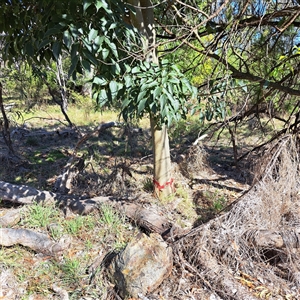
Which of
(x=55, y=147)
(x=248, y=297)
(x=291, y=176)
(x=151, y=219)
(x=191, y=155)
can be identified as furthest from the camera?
(x=55, y=147)

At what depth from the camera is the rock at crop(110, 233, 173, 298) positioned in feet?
7.20

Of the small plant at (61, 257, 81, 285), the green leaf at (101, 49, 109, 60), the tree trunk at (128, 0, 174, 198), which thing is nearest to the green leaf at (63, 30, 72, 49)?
the green leaf at (101, 49, 109, 60)

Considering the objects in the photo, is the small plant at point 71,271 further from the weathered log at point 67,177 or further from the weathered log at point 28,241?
the weathered log at point 67,177

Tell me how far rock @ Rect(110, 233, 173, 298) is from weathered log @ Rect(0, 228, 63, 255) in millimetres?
667

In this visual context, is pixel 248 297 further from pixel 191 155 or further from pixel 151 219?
pixel 191 155

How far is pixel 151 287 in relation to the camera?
7.28 feet

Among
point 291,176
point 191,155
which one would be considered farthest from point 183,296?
point 191,155

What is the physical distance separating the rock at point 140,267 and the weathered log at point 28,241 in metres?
0.67

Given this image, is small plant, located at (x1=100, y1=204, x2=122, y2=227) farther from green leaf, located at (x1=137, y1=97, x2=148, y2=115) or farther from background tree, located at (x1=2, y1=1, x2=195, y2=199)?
green leaf, located at (x1=137, y1=97, x2=148, y2=115)

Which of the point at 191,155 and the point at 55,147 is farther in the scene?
the point at 55,147

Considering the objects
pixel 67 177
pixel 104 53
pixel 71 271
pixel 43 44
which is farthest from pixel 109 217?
pixel 43 44

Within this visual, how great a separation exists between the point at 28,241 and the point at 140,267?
115 cm

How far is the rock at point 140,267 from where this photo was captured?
2195 mm

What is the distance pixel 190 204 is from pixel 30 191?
6.49 feet
